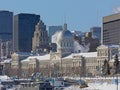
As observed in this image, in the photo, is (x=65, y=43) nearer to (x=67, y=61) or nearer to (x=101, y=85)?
(x=67, y=61)

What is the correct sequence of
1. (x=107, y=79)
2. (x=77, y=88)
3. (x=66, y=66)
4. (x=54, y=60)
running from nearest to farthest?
(x=77, y=88) → (x=107, y=79) → (x=66, y=66) → (x=54, y=60)

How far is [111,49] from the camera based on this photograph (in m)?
159

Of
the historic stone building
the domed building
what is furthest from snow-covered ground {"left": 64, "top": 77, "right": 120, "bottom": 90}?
the domed building

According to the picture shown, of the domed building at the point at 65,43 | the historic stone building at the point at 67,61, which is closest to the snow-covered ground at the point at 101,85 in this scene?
Result: the historic stone building at the point at 67,61

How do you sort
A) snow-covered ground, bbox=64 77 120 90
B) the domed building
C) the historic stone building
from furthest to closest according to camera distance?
1. the domed building
2. the historic stone building
3. snow-covered ground, bbox=64 77 120 90

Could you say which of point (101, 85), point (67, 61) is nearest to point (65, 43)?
point (67, 61)

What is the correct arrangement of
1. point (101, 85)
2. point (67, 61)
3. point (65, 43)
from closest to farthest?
1. point (101, 85)
2. point (67, 61)
3. point (65, 43)

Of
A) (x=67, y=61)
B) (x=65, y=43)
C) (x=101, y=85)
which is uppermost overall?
(x=65, y=43)

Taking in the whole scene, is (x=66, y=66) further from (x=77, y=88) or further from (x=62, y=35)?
(x=77, y=88)

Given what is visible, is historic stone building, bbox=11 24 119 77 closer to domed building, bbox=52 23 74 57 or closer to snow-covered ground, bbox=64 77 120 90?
domed building, bbox=52 23 74 57

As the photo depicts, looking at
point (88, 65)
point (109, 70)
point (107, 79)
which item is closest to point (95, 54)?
point (88, 65)

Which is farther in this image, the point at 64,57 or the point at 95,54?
the point at 64,57

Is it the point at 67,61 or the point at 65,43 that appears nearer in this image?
the point at 67,61

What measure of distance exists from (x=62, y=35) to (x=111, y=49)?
1309 inches
